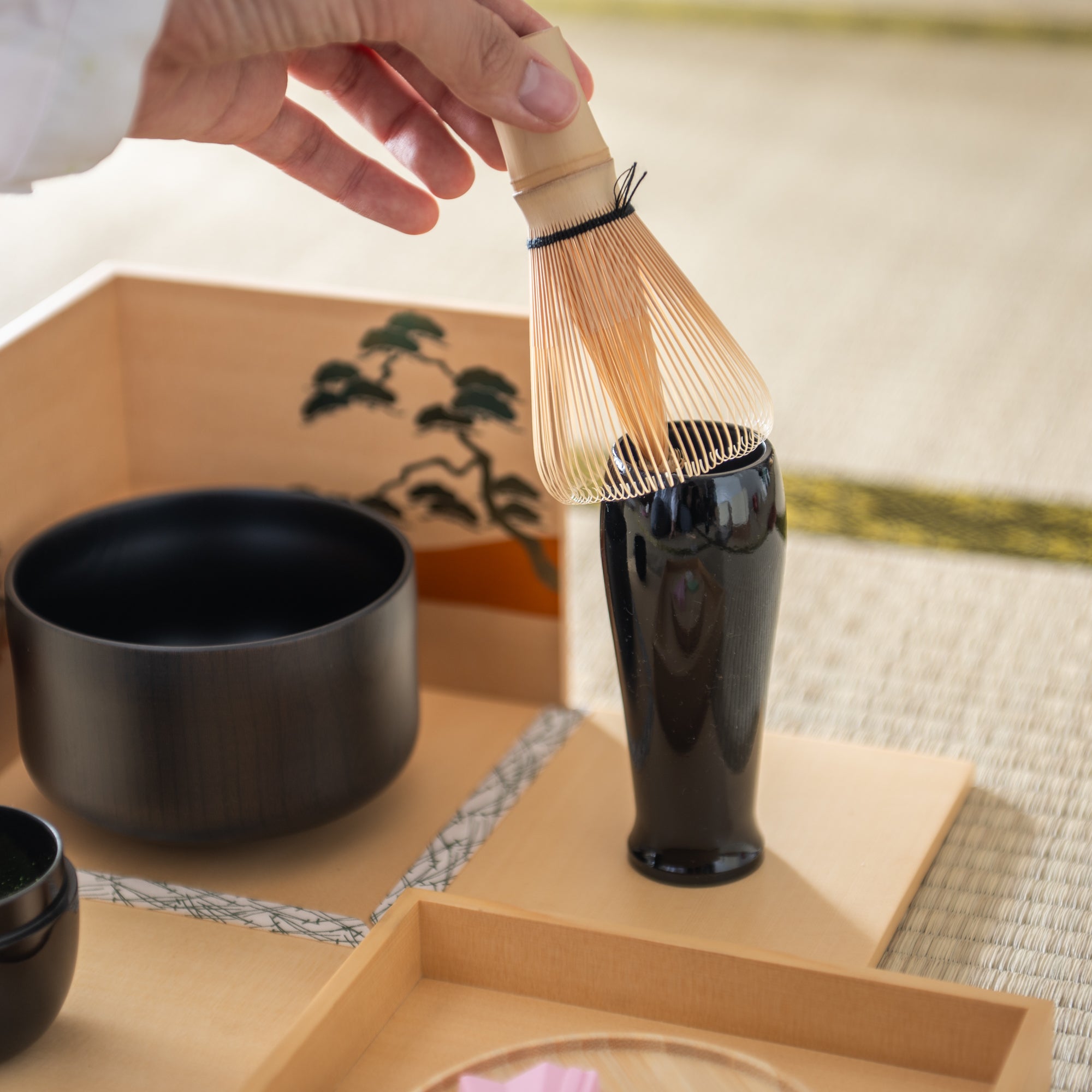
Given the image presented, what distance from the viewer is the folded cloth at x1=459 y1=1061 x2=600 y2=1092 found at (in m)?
0.53

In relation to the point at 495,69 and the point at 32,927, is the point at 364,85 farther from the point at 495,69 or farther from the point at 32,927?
the point at 32,927

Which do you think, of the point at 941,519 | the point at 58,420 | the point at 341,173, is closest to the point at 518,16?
the point at 341,173

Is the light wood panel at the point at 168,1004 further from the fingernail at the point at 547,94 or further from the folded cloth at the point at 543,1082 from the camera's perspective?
the fingernail at the point at 547,94

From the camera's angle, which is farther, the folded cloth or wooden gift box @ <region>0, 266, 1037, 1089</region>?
wooden gift box @ <region>0, 266, 1037, 1089</region>

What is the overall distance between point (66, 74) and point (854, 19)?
108 inches

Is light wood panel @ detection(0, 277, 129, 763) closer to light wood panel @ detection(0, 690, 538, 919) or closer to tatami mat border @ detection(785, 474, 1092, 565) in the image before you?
light wood panel @ detection(0, 690, 538, 919)

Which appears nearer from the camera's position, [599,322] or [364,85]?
[599,322]

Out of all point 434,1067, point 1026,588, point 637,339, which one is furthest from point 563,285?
point 1026,588

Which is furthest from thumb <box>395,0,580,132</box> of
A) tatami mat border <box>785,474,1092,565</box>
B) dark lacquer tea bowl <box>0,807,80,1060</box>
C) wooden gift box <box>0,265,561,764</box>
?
tatami mat border <box>785,474,1092,565</box>

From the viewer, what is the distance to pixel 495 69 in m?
0.63

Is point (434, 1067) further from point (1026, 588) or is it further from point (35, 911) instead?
point (1026, 588)

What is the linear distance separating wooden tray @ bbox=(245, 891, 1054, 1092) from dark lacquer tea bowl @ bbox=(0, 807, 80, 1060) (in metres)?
0.11

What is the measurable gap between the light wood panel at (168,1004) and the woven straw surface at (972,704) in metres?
0.28

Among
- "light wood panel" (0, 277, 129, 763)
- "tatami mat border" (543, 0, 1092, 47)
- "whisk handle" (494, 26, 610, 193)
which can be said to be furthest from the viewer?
"tatami mat border" (543, 0, 1092, 47)
